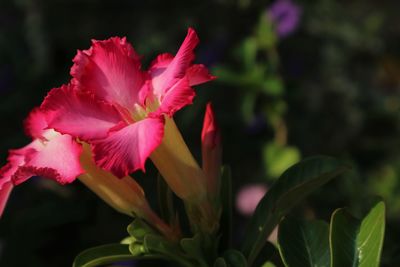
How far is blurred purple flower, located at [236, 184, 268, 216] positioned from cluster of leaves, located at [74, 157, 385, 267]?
1.30 m

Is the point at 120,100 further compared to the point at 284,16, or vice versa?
the point at 284,16

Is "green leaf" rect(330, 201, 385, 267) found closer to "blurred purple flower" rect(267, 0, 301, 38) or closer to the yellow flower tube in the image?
the yellow flower tube

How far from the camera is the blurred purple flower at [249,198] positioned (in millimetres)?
A: 2229

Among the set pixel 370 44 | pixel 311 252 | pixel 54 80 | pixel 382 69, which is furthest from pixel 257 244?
pixel 382 69

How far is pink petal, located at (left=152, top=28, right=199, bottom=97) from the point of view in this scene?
0.78 m

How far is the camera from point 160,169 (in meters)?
0.82

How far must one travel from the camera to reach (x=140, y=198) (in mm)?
863

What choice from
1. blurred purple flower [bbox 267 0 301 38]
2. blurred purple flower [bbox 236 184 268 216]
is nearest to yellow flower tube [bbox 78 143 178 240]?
blurred purple flower [bbox 236 184 268 216]

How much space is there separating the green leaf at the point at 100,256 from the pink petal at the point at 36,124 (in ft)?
0.49

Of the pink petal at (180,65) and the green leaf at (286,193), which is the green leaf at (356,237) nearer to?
the green leaf at (286,193)

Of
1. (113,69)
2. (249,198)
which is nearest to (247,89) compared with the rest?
(249,198)

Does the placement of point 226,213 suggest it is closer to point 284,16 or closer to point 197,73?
point 197,73

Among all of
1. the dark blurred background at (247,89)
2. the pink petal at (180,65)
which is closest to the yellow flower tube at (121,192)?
the pink petal at (180,65)

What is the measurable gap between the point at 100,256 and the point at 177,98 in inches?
8.2
